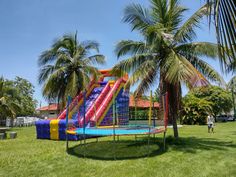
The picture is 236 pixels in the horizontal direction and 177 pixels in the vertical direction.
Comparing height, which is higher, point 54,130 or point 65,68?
point 65,68

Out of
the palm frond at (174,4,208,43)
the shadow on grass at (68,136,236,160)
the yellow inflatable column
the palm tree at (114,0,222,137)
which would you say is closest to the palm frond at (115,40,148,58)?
the palm tree at (114,0,222,137)

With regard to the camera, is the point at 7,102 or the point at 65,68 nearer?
the point at 65,68

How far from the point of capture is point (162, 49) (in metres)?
12.1

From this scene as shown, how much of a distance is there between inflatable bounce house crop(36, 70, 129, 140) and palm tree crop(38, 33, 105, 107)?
4.23 ft

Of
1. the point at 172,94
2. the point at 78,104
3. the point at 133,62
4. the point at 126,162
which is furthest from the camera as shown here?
the point at 78,104

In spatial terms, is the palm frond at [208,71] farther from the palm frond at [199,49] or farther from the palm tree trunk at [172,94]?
the palm tree trunk at [172,94]

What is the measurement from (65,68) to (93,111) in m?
4.95

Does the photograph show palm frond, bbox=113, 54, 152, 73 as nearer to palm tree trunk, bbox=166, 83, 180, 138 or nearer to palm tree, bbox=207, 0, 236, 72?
palm tree trunk, bbox=166, 83, 180, 138

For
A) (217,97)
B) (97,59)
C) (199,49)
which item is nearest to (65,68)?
(97,59)

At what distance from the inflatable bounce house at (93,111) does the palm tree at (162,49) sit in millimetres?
2014

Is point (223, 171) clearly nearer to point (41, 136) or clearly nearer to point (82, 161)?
point (82, 161)

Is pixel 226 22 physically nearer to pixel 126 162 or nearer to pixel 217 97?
pixel 126 162

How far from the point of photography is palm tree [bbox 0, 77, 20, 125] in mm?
25984

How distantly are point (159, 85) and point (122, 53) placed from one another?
2.48 m
